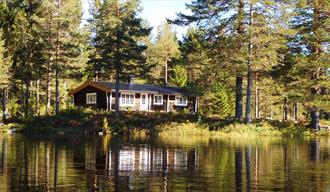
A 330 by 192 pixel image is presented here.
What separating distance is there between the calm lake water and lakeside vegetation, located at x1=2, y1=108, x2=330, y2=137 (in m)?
17.1

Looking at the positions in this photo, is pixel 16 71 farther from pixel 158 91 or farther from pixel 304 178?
pixel 304 178

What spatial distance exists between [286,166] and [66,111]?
36.8 meters

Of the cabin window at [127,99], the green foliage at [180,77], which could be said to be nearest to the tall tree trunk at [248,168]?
the cabin window at [127,99]

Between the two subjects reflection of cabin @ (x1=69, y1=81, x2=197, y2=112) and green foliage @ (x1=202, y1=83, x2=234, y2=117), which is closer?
reflection of cabin @ (x1=69, y1=81, x2=197, y2=112)

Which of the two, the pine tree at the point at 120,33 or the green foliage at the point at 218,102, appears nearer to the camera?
the pine tree at the point at 120,33

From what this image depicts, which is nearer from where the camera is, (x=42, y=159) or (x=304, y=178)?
(x=304, y=178)

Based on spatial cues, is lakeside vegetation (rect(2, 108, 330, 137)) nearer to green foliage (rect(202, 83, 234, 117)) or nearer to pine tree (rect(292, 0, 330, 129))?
pine tree (rect(292, 0, 330, 129))

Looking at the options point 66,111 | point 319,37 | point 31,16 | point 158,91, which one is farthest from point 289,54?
point 31,16

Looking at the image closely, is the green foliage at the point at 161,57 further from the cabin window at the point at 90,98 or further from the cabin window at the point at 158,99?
the cabin window at the point at 90,98

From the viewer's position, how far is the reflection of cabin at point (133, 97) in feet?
199

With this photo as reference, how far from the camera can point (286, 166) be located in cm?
2055

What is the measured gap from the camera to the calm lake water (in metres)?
14.7

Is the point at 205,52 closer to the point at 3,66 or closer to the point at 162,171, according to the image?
the point at 3,66

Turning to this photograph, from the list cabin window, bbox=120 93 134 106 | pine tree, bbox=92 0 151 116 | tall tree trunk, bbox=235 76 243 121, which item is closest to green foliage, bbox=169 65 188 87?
cabin window, bbox=120 93 134 106
